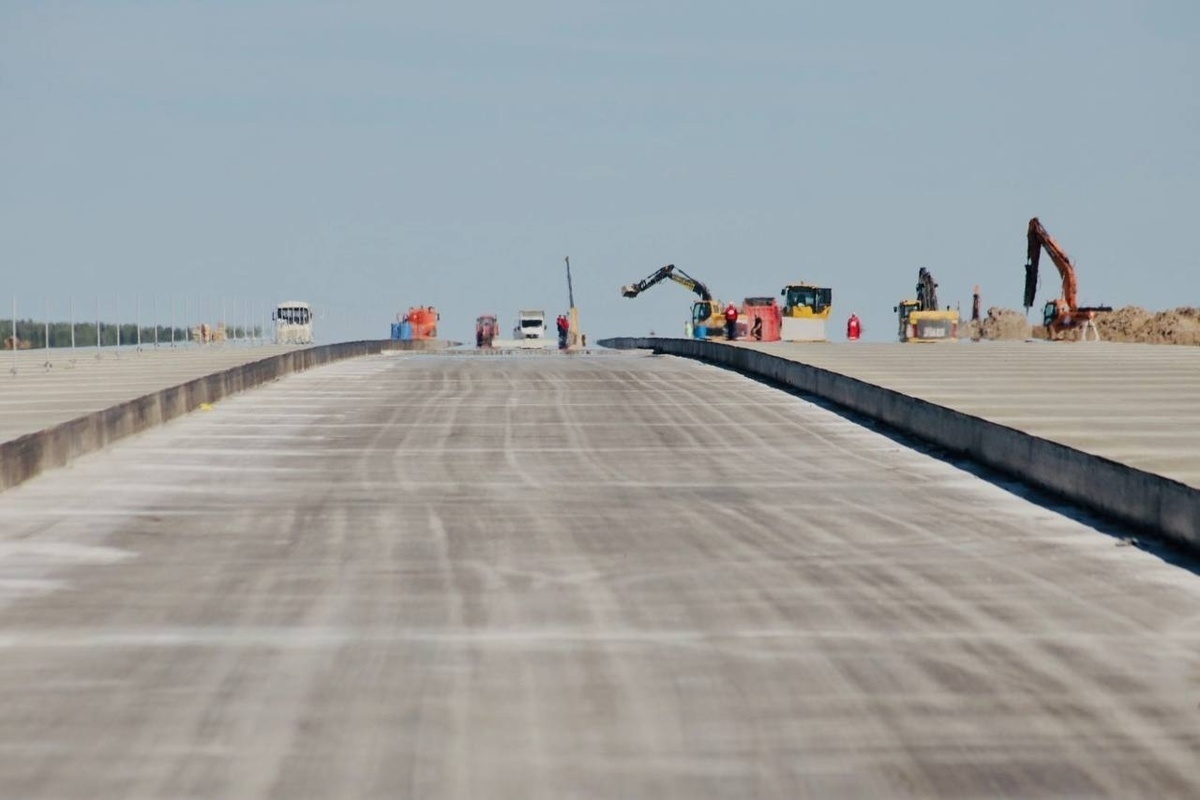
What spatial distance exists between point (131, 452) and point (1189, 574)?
41.1 feet

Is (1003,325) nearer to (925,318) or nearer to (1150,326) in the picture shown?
(1150,326)

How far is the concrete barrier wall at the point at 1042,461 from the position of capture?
44.7ft

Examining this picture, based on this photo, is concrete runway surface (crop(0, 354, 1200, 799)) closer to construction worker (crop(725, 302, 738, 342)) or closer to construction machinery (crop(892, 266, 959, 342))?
construction worker (crop(725, 302, 738, 342))

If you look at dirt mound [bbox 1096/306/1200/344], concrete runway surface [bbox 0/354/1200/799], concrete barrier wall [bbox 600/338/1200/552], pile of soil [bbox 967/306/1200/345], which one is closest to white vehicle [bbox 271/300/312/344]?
pile of soil [bbox 967/306/1200/345]

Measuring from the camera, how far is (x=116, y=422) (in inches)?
853

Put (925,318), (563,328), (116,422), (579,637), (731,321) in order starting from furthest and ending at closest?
(563,328) → (925,318) → (731,321) → (116,422) → (579,637)

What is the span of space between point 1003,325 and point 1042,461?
12870cm

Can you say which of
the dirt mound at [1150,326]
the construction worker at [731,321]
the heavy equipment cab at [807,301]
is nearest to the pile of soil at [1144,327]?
the dirt mound at [1150,326]

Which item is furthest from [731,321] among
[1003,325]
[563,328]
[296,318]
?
[1003,325]

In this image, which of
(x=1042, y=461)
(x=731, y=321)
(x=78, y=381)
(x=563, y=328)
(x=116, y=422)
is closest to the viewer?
(x=1042, y=461)

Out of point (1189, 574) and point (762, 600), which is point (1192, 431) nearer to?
point (1189, 574)

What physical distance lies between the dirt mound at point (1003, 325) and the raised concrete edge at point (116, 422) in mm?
93501

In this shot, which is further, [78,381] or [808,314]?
[808,314]

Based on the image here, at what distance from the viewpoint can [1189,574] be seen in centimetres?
1217
